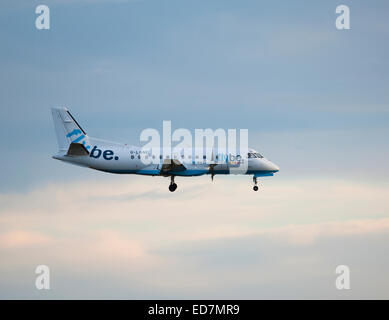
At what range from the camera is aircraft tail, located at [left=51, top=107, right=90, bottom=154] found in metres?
86.8

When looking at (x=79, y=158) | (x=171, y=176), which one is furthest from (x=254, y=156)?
(x=79, y=158)

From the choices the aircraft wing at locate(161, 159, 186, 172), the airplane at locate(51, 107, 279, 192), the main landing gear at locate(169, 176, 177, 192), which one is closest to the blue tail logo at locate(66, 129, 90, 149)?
the airplane at locate(51, 107, 279, 192)

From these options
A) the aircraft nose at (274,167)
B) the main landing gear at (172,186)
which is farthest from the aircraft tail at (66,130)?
the aircraft nose at (274,167)

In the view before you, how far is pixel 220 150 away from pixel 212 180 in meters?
3.84

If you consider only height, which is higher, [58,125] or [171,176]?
[58,125]

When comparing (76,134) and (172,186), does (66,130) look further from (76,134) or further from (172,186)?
(172,186)

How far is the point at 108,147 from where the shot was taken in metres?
86.6

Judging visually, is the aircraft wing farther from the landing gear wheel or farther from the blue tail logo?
the blue tail logo

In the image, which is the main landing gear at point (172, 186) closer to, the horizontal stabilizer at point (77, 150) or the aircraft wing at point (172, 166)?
the aircraft wing at point (172, 166)

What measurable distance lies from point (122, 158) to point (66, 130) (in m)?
7.96

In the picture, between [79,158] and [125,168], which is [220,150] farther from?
[79,158]

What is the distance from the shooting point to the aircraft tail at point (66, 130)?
86.8 meters

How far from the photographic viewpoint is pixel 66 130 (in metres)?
87.4

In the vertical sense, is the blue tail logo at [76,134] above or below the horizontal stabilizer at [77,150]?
above
